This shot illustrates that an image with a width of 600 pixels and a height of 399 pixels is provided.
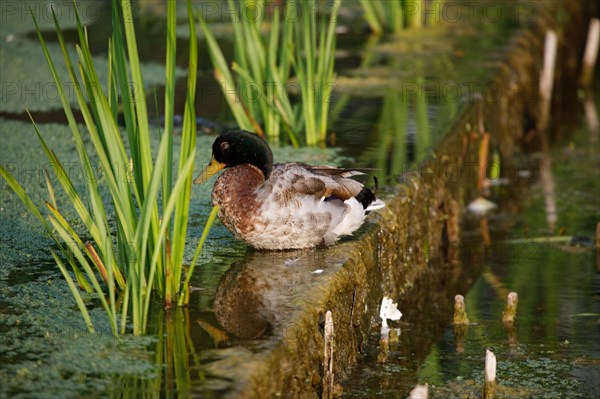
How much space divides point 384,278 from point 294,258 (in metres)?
0.83

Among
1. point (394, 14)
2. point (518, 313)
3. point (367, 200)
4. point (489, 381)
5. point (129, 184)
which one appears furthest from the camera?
point (394, 14)

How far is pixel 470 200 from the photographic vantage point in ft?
22.9

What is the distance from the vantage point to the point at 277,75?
5.91 m

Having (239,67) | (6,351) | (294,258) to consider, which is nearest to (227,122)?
(239,67)

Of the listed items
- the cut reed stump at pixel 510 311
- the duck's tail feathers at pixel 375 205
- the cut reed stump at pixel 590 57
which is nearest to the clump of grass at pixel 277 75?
the duck's tail feathers at pixel 375 205

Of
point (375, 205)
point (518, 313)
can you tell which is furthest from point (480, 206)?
point (375, 205)

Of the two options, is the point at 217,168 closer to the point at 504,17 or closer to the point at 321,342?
the point at 321,342

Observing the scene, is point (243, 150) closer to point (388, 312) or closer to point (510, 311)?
point (388, 312)

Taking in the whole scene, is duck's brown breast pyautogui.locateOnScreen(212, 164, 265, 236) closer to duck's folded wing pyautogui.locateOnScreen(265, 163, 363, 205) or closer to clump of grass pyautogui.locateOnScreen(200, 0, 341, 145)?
duck's folded wing pyautogui.locateOnScreen(265, 163, 363, 205)

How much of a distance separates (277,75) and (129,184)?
2.46m

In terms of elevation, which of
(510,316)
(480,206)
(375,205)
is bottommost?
(480,206)

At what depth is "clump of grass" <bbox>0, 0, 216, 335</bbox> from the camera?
3.38 meters

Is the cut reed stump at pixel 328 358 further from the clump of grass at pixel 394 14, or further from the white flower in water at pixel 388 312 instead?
the clump of grass at pixel 394 14

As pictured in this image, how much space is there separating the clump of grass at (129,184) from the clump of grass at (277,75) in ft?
7.04
